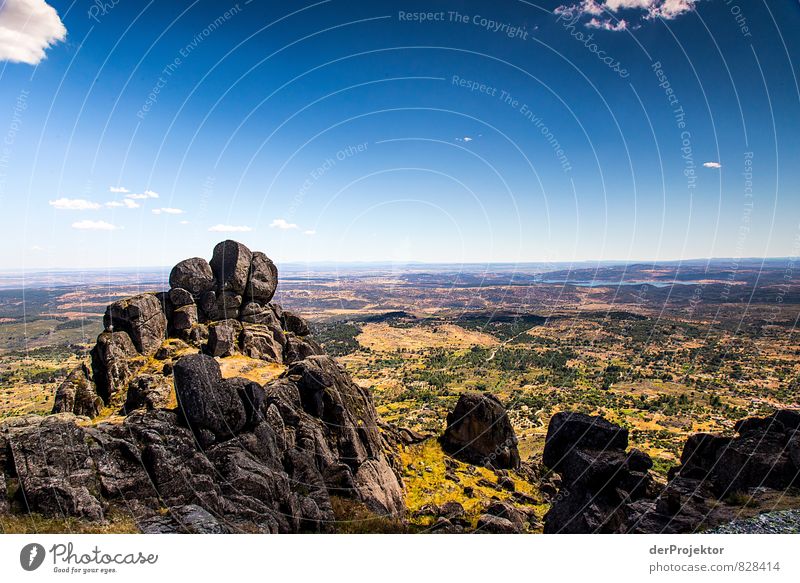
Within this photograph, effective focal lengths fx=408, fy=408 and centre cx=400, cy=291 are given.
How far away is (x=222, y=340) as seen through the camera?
106ft

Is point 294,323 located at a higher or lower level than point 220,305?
lower

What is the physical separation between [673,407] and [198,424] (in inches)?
3719

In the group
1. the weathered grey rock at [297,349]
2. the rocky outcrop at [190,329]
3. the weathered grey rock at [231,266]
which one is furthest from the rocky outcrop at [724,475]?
the weathered grey rock at [231,266]

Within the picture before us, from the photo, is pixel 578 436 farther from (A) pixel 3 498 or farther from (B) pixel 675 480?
(A) pixel 3 498

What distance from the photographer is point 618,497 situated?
2062 centimetres

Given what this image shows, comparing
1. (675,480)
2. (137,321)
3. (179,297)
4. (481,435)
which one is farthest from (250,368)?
(675,480)

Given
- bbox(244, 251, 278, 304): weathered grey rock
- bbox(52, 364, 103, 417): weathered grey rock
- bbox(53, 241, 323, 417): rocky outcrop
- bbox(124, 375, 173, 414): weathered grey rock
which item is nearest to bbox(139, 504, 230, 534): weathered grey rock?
bbox(124, 375, 173, 414): weathered grey rock

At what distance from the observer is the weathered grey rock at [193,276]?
34.8 meters

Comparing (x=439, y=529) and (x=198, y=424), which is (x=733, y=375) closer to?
(x=439, y=529)

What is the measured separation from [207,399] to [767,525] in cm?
2455

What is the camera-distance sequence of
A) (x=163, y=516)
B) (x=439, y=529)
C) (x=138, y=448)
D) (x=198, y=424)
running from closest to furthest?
(x=163, y=516) → (x=138, y=448) → (x=198, y=424) → (x=439, y=529)

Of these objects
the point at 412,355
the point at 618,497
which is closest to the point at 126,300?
the point at 618,497

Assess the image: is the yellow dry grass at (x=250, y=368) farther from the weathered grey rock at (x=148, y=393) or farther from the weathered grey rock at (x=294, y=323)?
the weathered grey rock at (x=294, y=323)

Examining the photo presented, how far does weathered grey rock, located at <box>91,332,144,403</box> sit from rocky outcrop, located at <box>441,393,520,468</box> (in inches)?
1160
